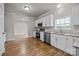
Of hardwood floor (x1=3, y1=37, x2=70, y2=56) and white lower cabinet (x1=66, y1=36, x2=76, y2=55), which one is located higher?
white lower cabinet (x1=66, y1=36, x2=76, y2=55)

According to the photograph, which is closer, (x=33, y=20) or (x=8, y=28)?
(x=8, y=28)

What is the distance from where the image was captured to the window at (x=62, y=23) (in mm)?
4113

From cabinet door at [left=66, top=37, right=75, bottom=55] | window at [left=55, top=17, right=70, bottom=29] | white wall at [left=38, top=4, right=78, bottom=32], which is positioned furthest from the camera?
window at [left=55, top=17, right=70, bottom=29]

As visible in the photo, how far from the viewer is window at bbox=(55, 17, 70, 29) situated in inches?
162

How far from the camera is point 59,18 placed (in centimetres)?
477

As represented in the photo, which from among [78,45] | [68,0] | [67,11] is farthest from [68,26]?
[68,0]

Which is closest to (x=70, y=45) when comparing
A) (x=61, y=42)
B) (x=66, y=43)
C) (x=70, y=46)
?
(x=70, y=46)

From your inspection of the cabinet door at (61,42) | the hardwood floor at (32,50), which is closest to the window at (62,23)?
the cabinet door at (61,42)

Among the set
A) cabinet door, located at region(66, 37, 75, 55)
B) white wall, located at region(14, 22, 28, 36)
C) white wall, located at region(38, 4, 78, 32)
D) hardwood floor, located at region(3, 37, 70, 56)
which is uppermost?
white wall, located at region(38, 4, 78, 32)

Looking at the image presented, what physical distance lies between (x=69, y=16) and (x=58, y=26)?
1.10 meters

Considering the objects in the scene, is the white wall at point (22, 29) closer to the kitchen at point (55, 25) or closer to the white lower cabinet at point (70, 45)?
the kitchen at point (55, 25)

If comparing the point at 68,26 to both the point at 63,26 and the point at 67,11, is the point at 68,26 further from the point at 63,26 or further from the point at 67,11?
the point at 67,11

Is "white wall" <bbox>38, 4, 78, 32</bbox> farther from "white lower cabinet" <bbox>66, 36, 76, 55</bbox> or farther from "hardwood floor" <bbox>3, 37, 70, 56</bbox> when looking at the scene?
"hardwood floor" <bbox>3, 37, 70, 56</bbox>

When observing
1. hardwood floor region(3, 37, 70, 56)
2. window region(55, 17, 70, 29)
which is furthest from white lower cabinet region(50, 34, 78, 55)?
window region(55, 17, 70, 29)
